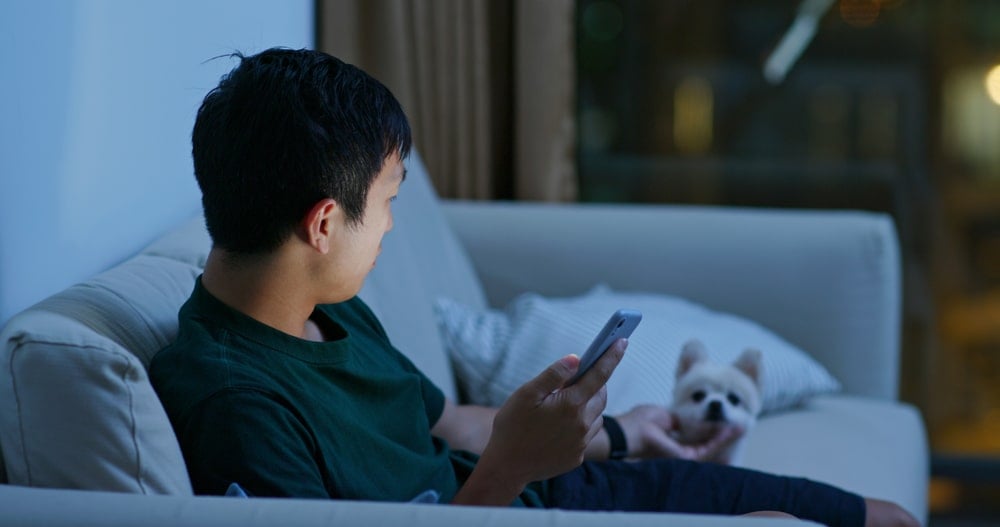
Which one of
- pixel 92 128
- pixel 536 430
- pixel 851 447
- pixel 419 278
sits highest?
pixel 92 128

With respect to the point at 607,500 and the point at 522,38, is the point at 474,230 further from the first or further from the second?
the point at 607,500

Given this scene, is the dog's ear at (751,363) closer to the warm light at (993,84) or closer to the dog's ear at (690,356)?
the dog's ear at (690,356)

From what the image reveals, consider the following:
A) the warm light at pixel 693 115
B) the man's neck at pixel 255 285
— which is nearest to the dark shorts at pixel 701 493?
the man's neck at pixel 255 285

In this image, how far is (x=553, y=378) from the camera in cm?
115

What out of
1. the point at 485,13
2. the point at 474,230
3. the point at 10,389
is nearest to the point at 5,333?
the point at 10,389

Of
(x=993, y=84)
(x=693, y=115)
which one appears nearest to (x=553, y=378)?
(x=693, y=115)

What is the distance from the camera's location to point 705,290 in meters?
2.39

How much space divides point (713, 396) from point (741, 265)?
67cm

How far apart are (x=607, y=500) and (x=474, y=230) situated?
3.55 ft

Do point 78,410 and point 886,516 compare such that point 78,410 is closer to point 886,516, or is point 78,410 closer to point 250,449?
point 250,449

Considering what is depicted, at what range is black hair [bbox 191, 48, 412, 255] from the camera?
1112 millimetres

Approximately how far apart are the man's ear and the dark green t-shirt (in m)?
0.10

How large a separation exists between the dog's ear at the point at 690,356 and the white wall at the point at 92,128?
31.6 inches

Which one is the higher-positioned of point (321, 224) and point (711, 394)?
point (321, 224)
